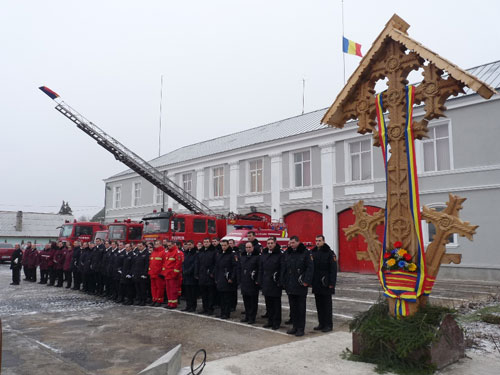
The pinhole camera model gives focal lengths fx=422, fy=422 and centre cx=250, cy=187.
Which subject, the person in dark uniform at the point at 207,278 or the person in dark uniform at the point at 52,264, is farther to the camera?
the person in dark uniform at the point at 52,264

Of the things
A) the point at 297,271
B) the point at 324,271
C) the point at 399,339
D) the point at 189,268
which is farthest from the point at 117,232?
the point at 399,339

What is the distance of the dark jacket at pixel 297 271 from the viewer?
26.0ft

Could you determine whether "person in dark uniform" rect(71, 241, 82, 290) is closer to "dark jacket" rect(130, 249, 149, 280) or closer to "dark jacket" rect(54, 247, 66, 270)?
"dark jacket" rect(54, 247, 66, 270)

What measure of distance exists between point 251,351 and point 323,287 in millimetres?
2455

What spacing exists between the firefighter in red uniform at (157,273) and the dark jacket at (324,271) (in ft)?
14.8

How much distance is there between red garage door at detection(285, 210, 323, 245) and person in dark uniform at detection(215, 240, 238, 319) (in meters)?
13.7

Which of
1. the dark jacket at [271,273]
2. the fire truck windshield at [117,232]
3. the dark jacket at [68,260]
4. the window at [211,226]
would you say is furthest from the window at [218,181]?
the dark jacket at [271,273]

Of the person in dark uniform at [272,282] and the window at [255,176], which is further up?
the window at [255,176]

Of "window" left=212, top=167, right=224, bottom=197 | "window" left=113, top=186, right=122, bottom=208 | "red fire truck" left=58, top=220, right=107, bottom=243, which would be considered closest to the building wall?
"window" left=212, top=167, right=224, bottom=197

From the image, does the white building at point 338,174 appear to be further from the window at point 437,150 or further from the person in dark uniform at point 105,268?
the person in dark uniform at point 105,268

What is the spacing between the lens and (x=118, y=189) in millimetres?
39531

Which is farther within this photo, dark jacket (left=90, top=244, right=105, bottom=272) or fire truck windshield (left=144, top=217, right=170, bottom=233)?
fire truck windshield (left=144, top=217, right=170, bottom=233)

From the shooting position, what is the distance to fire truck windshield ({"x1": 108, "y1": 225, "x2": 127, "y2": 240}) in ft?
69.3

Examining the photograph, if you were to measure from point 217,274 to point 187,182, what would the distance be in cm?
2272
